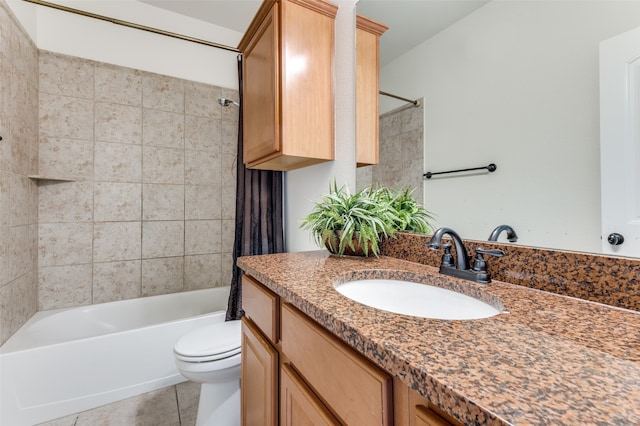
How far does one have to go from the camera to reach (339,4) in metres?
1.38

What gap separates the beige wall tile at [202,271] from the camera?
7.94 ft

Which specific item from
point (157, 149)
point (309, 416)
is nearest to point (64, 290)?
point (157, 149)

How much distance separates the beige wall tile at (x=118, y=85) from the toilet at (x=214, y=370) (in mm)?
1870

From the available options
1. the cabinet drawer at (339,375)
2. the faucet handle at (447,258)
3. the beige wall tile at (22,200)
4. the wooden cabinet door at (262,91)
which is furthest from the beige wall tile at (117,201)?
the faucet handle at (447,258)

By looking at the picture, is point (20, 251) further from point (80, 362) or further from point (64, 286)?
point (80, 362)

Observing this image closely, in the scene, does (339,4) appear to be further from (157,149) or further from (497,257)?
(157,149)

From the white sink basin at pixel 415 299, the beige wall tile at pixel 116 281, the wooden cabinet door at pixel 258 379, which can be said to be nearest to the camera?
the white sink basin at pixel 415 299

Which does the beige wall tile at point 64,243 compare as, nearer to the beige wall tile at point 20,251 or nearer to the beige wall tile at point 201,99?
the beige wall tile at point 20,251

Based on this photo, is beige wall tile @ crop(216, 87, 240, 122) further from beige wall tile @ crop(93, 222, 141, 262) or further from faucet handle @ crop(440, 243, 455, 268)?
faucet handle @ crop(440, 243, 455, 268)

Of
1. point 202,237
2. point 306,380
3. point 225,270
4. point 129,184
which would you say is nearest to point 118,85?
point 129,184

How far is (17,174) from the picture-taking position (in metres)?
1.66

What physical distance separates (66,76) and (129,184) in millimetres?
827

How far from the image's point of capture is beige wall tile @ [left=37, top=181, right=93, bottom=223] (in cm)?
195

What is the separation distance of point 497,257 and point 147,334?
6.24 feet
